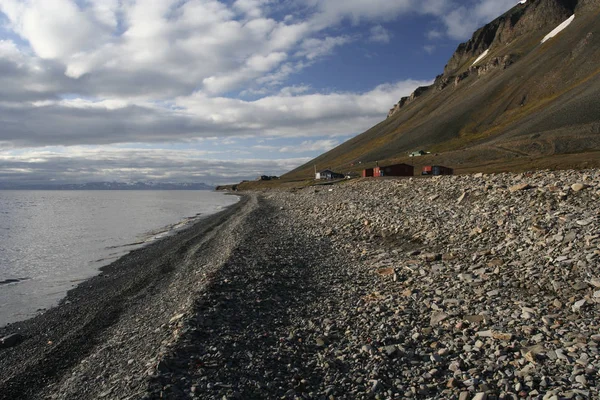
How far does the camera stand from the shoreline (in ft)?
36.0

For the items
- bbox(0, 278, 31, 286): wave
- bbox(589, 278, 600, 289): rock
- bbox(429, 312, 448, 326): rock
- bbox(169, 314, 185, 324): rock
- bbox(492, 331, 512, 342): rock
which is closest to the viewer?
bbox(492, 331, 512, 342): rock

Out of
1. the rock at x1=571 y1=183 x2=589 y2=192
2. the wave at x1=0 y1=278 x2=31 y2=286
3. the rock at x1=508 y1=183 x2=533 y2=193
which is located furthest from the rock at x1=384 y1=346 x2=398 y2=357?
the wave at x1=0 y1=278 x2=31 y2=286

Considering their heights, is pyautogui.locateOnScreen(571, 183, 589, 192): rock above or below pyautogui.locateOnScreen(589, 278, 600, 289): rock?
above

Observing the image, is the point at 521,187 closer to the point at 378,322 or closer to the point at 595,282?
the point at 595,282

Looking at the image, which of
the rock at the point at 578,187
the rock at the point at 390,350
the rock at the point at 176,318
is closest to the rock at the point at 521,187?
the rock at the point at 578,187

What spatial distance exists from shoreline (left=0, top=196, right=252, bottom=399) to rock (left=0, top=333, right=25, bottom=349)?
0.75 ft

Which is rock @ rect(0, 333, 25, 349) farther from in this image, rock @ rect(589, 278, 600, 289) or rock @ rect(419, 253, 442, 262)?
rock @ rect(589, 278, 600, 289)

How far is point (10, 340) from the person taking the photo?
45.7 feet

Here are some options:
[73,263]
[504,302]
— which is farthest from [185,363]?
[73,263]

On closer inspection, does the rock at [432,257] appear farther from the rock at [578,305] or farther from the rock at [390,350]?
the rock at [390,350]

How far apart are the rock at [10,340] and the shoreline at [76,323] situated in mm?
229

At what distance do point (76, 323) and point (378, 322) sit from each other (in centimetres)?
1153

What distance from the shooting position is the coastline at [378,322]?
27.3ft

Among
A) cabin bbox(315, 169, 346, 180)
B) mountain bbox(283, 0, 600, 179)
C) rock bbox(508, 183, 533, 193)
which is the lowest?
rock bbox(508, 183, 533, 193)
